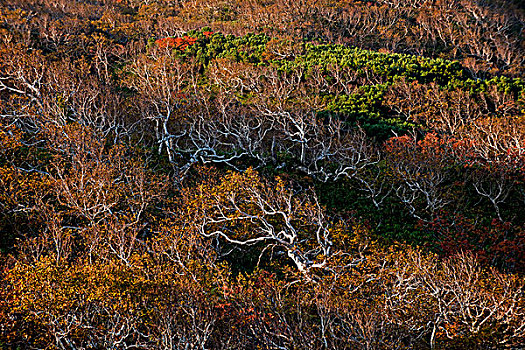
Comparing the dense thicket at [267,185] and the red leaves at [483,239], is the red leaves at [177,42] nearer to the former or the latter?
the dense thicket at [267,185]

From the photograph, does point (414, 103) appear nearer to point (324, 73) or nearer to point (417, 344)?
point (324, 73)

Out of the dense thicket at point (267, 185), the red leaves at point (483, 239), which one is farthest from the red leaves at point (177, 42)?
the red leaves at point (483, 239)

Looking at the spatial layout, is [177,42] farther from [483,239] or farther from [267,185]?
[483,239]

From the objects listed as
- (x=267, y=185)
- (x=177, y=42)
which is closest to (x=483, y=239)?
(x=267, y=185)

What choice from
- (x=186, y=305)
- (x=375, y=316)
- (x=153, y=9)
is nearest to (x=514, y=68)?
(x=375, y=316)

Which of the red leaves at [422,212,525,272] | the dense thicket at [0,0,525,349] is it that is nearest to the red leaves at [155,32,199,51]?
the dense thicket at [0,0,525,349]

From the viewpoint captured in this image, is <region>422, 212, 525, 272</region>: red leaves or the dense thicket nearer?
the dense thicket

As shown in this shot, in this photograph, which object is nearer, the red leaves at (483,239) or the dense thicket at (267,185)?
the dense thicket at (267,185)

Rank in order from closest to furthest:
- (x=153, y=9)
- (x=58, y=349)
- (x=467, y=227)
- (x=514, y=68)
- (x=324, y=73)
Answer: (x=58, y=349) → (x=467, y=227) → (x=324, y=73) → (x=514, y=68) → (x=153, y=9)

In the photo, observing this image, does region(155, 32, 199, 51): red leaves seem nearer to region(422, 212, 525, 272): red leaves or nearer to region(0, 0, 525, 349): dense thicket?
region(0, 0, 525, 349): dense thicket
